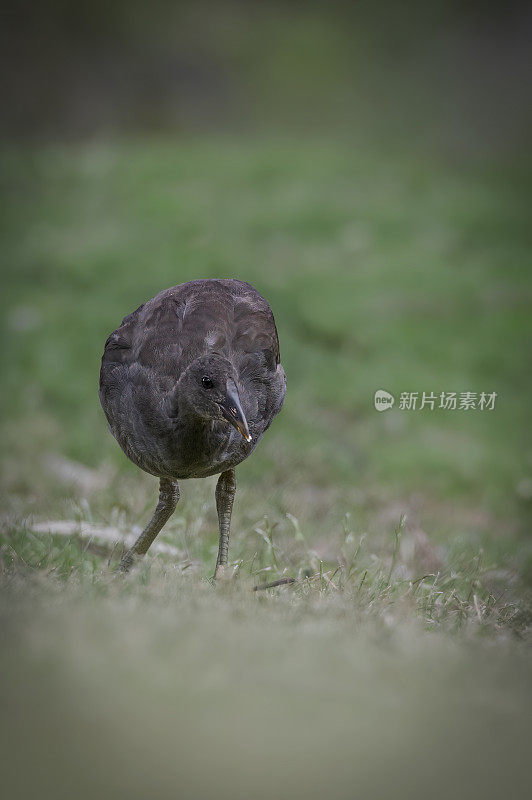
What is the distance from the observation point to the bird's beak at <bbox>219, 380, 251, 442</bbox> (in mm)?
3398

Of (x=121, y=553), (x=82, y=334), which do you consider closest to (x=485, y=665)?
(x=121, y=553)

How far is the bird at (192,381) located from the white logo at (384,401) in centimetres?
422

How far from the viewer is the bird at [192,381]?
352cm

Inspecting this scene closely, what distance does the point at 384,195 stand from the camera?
1204 centimetres

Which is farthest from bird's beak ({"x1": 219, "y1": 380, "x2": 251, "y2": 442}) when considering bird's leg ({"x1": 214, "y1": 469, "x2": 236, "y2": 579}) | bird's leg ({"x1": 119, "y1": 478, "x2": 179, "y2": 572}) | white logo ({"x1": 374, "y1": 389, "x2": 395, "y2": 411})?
white logo ({"x1": 374, "y1": 389, "x2": 395, "y2": 411})

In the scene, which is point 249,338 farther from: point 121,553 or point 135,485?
point 135,485

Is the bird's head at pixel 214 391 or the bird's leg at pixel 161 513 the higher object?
the bird's head at pixel 214 391

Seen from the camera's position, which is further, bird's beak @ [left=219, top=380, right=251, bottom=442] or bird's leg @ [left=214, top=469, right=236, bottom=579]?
bird's leg @ [left=214, top=469, right=236, bottom=579]

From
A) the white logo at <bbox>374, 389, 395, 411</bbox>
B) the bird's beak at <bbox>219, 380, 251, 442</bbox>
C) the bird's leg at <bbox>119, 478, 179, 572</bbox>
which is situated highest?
the white logo at <bbox>374, 389, 395, 411</bbox>

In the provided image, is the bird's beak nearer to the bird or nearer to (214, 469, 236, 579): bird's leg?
the bird
